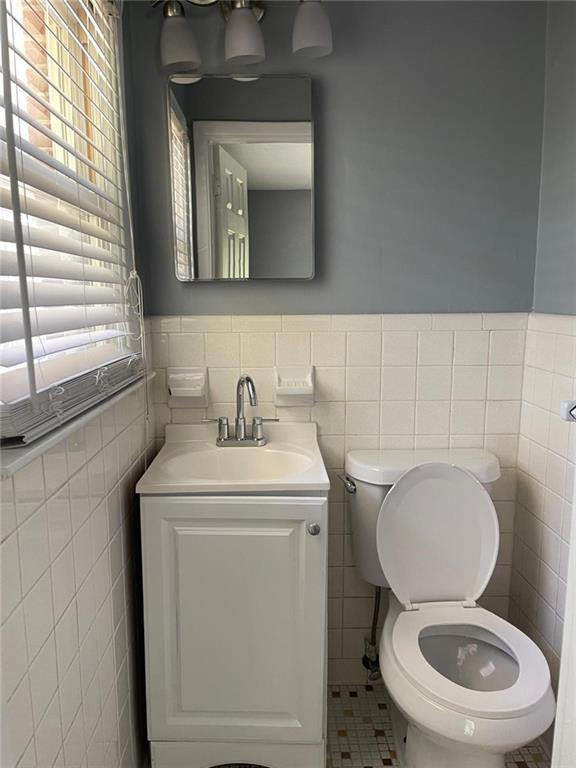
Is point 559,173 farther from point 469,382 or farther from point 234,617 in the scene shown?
point 234,617

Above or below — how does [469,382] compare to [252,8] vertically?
below

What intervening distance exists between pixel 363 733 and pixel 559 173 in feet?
6.22

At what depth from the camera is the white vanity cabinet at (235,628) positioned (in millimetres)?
1572

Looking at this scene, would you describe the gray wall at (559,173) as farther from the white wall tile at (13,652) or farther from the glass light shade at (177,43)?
the white wall tile at (13,652)

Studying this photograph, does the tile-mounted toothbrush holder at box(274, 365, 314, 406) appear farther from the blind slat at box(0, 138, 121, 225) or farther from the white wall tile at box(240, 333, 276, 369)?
the blind slat at box(0, 138, 121, 225)

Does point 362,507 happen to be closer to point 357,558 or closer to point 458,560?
point 357,558

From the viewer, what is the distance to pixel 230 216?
1.88 m

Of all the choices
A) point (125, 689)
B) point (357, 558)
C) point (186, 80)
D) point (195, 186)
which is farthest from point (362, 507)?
point (186, 80)

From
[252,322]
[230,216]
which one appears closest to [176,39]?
[230,216]

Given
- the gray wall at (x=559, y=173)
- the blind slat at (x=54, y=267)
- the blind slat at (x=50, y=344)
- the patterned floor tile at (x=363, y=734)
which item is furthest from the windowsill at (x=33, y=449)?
the gray wall at (x=559, y=173)

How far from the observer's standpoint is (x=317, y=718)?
5.39 feet

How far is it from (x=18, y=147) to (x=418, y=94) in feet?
4.53

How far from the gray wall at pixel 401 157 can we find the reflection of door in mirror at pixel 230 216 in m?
0.07

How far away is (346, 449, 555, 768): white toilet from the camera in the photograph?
5.00 ft
